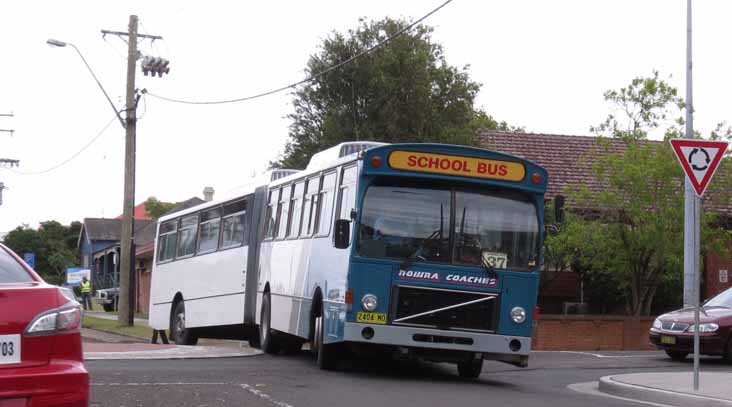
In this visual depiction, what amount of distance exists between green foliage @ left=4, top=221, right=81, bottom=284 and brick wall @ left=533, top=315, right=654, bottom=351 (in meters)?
69.6

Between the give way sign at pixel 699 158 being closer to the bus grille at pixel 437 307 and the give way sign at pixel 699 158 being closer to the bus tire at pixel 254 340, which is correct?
the bus grille at pixel 437 307

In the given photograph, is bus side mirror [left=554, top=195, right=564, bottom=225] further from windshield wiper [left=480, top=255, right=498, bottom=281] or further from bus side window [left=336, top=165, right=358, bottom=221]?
bus side window [left=336, top=165, right=358, bottom=221]

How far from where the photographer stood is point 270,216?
2081 cm

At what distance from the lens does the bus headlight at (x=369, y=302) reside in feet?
48.6

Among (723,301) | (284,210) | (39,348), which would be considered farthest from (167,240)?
(39,348)

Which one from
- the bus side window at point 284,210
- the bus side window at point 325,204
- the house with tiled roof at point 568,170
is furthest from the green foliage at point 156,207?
the bus side window at point 325,204

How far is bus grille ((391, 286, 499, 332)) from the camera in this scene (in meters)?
14.9

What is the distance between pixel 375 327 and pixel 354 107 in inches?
970

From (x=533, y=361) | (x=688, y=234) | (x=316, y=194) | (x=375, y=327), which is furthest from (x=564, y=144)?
(x=375, y=327)

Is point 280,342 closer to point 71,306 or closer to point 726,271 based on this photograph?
point 71,306

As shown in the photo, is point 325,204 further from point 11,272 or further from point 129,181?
point 129,181

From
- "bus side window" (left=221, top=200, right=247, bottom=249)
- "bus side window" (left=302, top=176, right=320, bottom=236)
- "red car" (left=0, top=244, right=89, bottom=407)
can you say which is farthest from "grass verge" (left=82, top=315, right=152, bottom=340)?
"red car" (left=0, top=244, right=89, bottom=407)

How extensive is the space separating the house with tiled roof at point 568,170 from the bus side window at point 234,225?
10582 mm

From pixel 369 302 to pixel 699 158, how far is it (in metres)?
4.26
